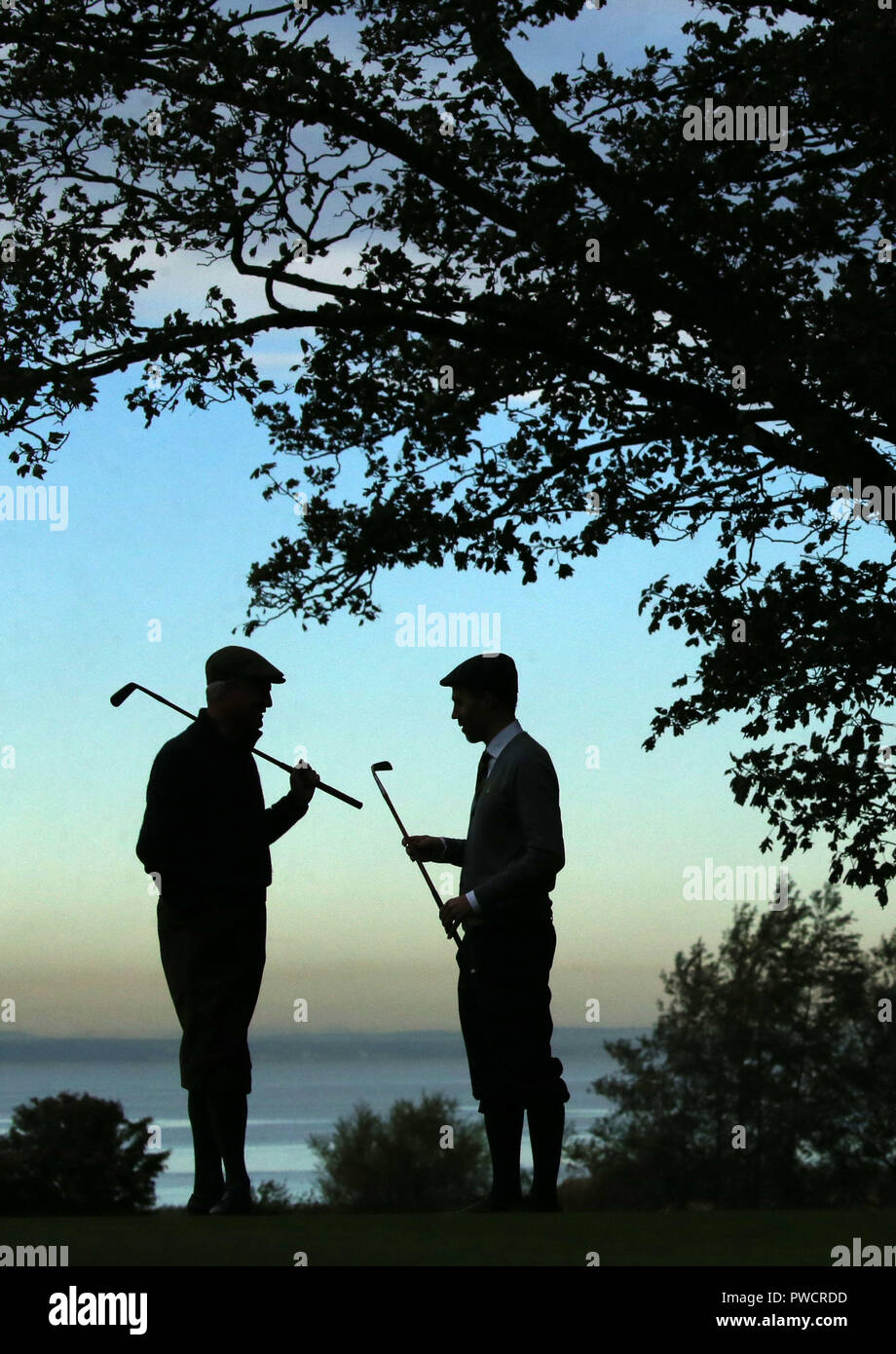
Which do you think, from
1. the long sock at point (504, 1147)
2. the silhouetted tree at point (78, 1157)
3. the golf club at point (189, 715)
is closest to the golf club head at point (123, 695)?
the golf club at point (189, 715)

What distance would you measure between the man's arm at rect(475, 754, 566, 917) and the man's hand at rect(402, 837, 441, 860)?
0.65m

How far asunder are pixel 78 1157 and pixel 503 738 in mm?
33416

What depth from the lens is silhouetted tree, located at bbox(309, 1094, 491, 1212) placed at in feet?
139

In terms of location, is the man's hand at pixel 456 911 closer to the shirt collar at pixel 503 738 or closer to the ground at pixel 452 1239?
the shirt collar at pixel 503 738

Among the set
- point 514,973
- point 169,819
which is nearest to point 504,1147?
point 514,973

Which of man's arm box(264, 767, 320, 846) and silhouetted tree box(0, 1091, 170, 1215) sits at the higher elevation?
man's arm box(264, 767, 320, 846)

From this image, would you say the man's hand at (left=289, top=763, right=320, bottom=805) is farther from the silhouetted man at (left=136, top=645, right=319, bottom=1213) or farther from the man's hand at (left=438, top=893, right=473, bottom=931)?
the man's hand at (left=438, top=893, right=473, bottom=931)

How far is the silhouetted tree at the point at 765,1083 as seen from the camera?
4094cm

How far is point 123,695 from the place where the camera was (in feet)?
24.8

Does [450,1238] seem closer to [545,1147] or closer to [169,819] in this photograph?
[545,1147]

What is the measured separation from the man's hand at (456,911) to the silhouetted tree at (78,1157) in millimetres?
30812
